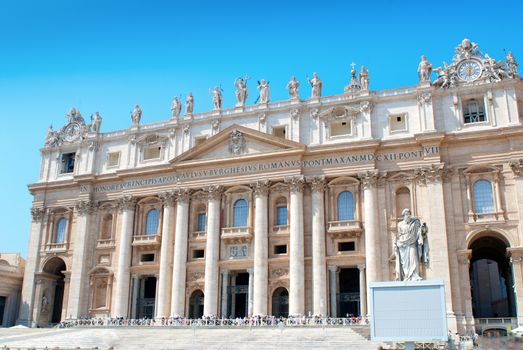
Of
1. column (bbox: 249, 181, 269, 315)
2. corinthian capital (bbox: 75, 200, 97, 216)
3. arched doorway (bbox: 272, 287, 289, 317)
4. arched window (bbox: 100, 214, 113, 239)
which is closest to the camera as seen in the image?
column (bbox: 249, 181, 269, 315)

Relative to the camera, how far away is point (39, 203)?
186 feet

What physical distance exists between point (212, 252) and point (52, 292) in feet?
60.8

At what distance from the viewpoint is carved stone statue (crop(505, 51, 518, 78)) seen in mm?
44469

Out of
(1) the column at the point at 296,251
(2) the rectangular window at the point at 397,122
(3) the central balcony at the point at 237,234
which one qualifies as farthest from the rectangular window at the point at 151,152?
(2) the rectangular window at the point at 397,122

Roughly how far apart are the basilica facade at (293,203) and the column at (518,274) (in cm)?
10

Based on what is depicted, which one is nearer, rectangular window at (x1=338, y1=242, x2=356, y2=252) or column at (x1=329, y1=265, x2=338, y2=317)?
column at (x1=329, y1=265, x2=338, y2=317)

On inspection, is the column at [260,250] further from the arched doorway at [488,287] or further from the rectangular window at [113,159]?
the arched doorway at [488,287]

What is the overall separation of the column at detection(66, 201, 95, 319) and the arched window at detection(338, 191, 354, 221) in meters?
23.0

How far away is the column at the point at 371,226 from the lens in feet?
140

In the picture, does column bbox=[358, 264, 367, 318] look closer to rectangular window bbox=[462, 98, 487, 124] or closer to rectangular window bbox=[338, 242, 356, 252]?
rectangular window bbox=[338, 242, 356, 252]

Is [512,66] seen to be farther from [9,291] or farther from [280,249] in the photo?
[9,291]

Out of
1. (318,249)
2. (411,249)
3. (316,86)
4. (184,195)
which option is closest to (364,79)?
(316,86)

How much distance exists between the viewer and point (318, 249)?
4450 cm

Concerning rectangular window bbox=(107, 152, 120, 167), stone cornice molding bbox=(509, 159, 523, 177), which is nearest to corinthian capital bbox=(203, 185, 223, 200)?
rectangular window bbox=(107, 152, 120, 167)
